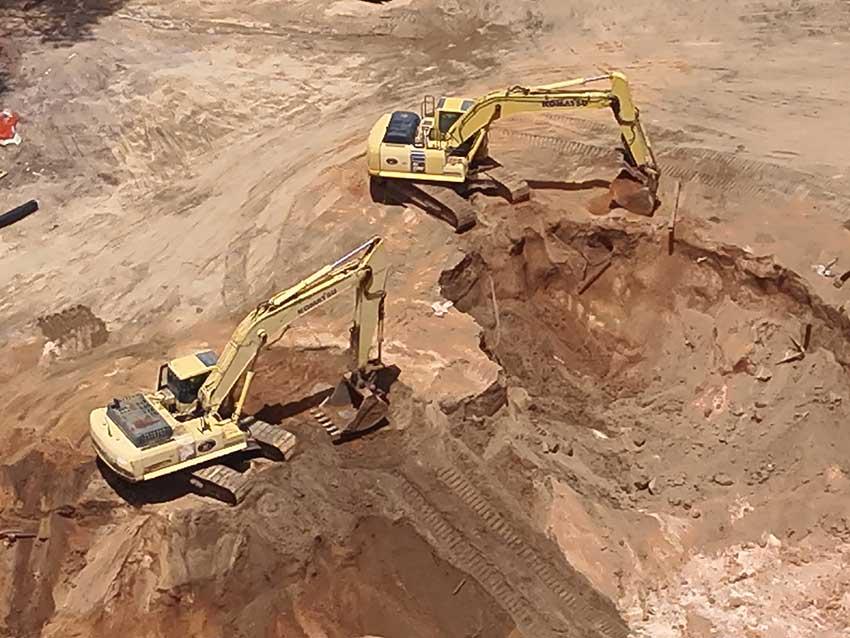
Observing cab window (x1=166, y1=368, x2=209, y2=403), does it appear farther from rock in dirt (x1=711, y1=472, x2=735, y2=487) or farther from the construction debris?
the construction debris

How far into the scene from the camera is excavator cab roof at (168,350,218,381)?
1449cm

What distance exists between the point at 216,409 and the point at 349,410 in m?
1.99

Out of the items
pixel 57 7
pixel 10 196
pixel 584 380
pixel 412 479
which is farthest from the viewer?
pixel 57 7

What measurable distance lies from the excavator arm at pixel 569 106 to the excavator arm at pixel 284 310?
5111 mm

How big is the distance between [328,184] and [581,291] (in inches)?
197

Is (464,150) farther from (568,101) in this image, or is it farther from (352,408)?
(352,408)

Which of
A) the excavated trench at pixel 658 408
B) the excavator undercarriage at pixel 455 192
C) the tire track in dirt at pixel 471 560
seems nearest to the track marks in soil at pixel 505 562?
the tire track in dirt at pixel 471 560

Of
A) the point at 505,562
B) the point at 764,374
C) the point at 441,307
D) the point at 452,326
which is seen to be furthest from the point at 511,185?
the point at 505,562

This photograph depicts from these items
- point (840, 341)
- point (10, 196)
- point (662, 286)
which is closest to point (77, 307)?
point (10, 196)

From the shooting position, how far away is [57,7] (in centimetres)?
2705

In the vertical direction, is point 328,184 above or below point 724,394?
above

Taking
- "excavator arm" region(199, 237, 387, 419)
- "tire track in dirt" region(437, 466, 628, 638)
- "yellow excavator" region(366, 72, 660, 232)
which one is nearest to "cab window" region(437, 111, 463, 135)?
"yellow excavator" region(366, 72, 660, 232)

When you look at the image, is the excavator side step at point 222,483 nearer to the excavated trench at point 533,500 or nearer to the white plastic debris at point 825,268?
the excavated trench at point 533,500

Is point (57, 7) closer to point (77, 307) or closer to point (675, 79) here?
point (77, 307)
